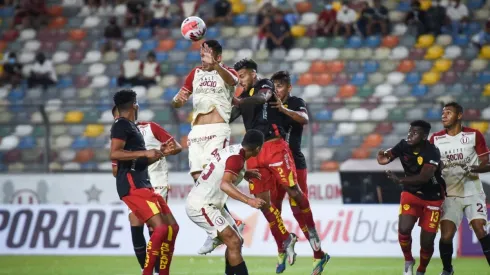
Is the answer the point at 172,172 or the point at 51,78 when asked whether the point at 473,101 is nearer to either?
the point at 172,172

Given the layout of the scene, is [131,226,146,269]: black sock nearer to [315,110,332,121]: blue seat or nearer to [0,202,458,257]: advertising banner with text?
[0,202,458,257]: advertising banner with text

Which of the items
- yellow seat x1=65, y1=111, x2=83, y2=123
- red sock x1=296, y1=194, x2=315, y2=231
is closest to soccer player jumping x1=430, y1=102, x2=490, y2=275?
red sock x1=296, y1=194, x2=315, y2=231

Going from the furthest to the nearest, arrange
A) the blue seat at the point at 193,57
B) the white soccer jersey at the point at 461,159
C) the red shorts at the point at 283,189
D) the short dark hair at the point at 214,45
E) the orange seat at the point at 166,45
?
the orange seat at the point at 166,45, the blue seat at the point at 193,57, the white soccer jersey at the point at 461,159, the red shorts at the point at 283,189, the short dark hair at the point at 214,45

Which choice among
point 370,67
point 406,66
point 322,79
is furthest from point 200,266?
point 406,66

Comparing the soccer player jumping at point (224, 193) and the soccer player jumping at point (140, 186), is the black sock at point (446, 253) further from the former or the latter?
the soccer player jumping at point (140, 186)

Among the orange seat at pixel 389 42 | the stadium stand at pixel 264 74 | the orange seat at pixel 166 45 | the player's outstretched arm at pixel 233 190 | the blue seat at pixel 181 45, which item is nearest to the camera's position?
the player's outstretched arm at pixel 233 190

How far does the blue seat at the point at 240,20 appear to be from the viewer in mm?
28016

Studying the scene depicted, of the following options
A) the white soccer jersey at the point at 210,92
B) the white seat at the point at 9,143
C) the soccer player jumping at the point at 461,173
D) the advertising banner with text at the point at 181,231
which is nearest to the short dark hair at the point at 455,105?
the soccer player jumping at the point at 461,173

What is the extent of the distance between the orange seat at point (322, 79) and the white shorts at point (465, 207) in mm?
12112

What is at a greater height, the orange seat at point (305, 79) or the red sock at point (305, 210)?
the orange seat at point (305, 79)

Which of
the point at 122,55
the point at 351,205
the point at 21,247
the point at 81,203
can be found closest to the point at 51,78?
the point at 122,55

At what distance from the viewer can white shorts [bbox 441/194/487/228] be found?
45.6ft

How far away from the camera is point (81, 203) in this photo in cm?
2130

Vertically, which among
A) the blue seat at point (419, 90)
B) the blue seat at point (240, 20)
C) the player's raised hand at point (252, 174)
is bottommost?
the player's raised hand at point (252, 174)
